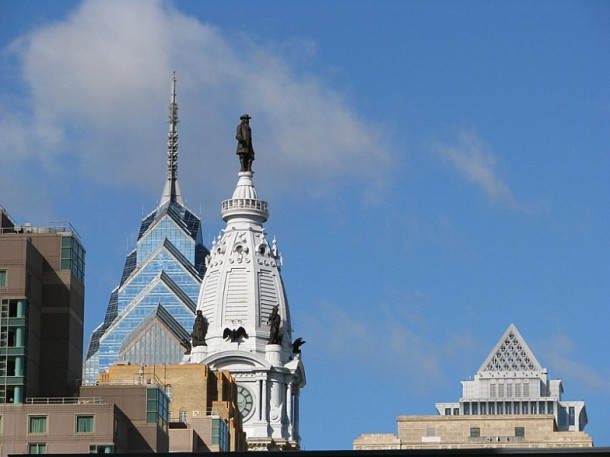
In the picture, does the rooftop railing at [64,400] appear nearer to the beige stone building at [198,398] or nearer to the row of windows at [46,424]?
the row of windows at [46,424]

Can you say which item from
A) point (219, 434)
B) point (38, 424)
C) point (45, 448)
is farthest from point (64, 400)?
point (219, 434)

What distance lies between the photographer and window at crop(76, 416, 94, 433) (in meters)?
131

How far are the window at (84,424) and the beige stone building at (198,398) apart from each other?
116 ft

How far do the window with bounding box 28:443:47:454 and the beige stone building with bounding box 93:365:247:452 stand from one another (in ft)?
119

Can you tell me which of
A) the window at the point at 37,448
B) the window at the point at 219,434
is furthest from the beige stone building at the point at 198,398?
the window at the point at 37,448

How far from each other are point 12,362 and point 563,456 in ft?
152

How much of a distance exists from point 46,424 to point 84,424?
1895 mm

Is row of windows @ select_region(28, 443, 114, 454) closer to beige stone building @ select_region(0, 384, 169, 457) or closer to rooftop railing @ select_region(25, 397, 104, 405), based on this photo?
beige stone building @ select_region(0, 384, 169, 457)

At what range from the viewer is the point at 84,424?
13100 centimetres

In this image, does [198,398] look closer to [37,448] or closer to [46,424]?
[46,424]

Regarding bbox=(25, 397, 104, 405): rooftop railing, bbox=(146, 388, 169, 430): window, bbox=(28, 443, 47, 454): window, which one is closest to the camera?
bbox=(28, 443, 47, 454): window

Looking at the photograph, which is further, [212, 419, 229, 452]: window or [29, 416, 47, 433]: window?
[212, 419, 229, 452]: window

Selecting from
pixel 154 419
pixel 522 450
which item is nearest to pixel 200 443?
pixel 154 419

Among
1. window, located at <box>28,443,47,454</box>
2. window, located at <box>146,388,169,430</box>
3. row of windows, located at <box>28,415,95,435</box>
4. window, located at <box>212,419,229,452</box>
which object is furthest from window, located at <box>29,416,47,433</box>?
window, located at <box>212,419,229,452</box>
